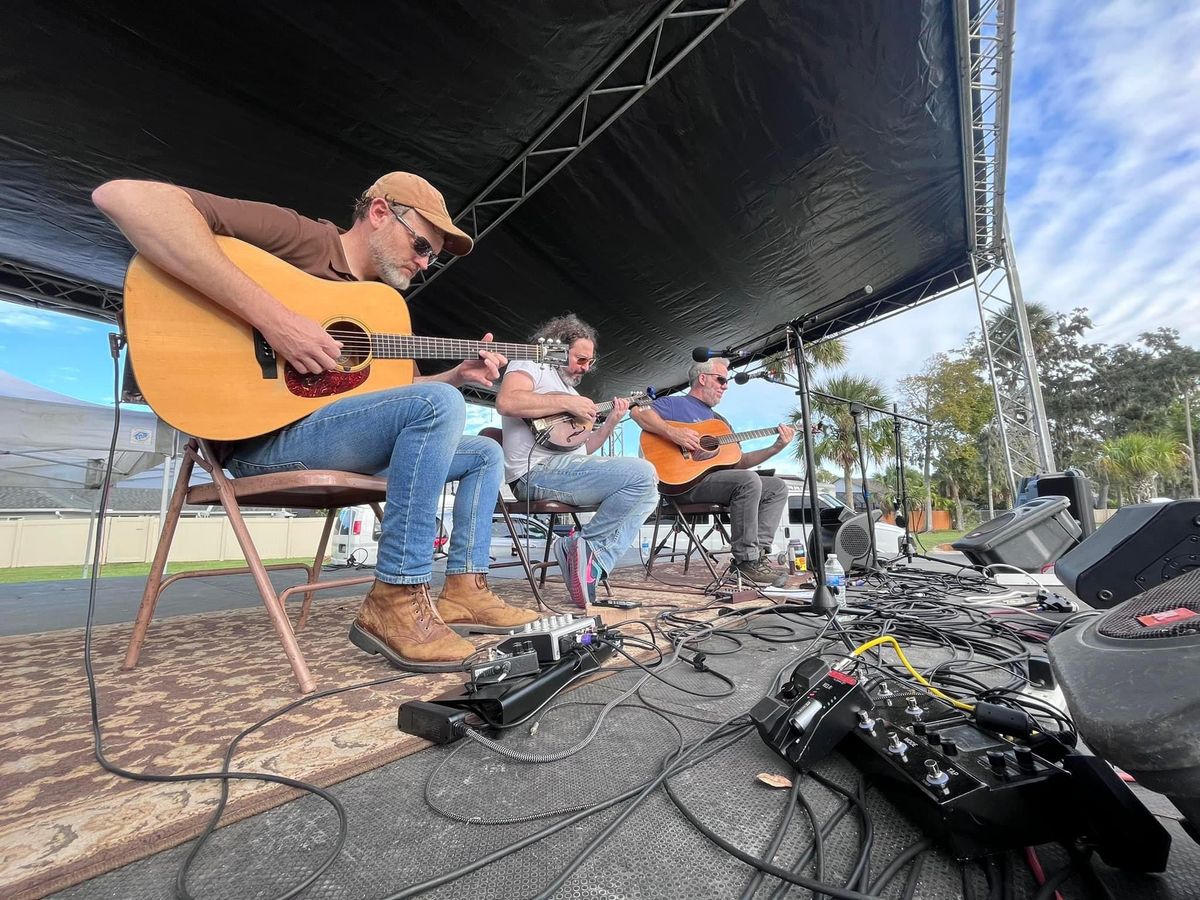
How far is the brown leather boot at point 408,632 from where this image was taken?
3.89 feet

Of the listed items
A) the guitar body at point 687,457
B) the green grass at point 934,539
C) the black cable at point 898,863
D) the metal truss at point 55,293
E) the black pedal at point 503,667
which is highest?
the metal truss at point 55,293

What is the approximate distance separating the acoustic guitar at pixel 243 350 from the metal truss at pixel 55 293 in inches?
171

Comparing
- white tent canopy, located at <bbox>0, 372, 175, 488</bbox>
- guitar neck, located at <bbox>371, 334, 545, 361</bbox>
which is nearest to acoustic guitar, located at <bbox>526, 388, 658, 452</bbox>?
guitar neck, located at <bbox>371, 334, 545, 361</bbox>

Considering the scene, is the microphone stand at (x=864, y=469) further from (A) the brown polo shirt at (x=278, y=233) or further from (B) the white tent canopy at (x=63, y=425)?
(B) the white tent canopy at (x=63, y=425)

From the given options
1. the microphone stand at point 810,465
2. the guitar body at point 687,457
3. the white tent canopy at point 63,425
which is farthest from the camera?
the white tent canopy at point 63,425

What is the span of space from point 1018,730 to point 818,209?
4.32m

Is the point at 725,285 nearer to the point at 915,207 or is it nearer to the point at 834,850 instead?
the point at 915,207

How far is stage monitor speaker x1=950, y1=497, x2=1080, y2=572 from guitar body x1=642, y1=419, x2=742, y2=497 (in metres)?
1.51

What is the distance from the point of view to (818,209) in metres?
4.02

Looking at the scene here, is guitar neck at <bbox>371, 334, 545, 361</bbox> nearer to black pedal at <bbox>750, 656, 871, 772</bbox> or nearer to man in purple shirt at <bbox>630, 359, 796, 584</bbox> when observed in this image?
black pedal at <bbox>750, 656, 871, 772</bbox>

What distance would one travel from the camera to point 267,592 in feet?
3.67

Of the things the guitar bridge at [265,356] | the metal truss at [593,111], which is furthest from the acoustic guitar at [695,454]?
the guitar bridge at [265,356]

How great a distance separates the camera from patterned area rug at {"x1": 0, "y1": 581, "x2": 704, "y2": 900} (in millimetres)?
559

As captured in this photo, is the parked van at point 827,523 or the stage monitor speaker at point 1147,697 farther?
the parked van at point 827,523
